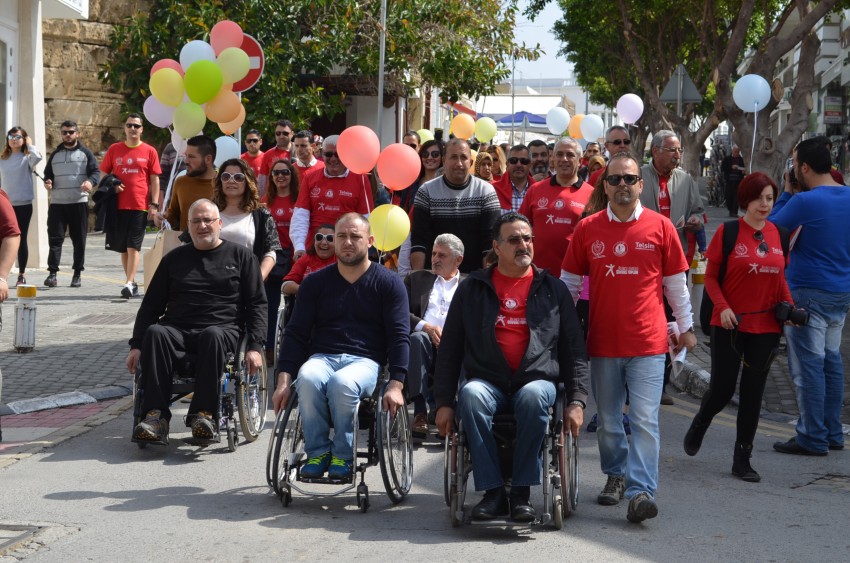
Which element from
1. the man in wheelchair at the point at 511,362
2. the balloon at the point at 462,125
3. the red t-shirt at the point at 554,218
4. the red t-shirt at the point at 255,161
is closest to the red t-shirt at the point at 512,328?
the man in wheelchair at the point at 511,362

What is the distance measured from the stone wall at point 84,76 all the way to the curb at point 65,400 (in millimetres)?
14477

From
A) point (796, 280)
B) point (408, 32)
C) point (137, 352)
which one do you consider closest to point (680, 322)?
point (796, 280)

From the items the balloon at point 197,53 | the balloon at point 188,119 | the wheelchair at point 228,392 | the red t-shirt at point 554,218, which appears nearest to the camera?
the wheelchair at point 228,392

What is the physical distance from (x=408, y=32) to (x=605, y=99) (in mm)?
42551

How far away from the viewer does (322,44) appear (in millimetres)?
25062

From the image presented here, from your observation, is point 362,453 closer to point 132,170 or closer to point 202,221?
point 202,221

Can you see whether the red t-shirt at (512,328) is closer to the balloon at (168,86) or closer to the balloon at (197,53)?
the balloon at (168,86)

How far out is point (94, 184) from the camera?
15.0m

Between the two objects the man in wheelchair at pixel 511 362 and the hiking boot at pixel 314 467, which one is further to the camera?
the hiking boot at pixel 314 467

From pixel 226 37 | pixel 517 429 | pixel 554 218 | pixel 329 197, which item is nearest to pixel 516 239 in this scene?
pixel 517 429

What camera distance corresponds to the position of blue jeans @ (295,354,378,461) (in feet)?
20.8

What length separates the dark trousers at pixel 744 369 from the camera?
7.21 meters

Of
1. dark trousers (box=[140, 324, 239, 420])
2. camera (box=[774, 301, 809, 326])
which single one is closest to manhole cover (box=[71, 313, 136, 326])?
dark trousers (box=[140, 324, 239, 420])

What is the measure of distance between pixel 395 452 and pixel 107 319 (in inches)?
277
